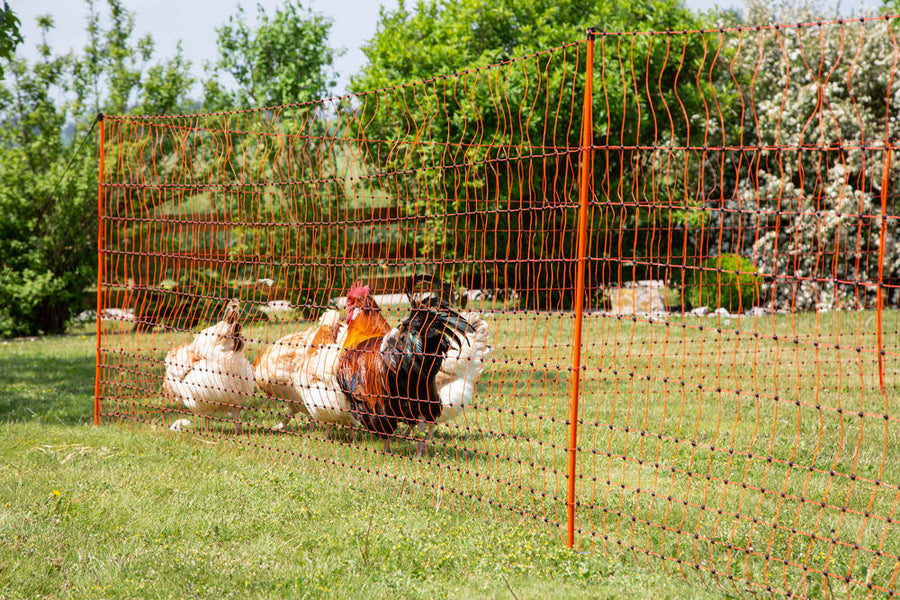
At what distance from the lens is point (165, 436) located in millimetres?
5574

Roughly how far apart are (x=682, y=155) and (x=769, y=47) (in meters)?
2.82

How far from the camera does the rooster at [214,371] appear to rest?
536cm

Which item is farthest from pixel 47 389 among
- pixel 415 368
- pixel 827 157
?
pixel 827 157

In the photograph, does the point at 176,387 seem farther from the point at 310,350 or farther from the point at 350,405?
the point at 350,405

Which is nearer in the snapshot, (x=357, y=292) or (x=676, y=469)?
(x=676, y=469)

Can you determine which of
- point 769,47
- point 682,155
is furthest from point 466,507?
point 769,47

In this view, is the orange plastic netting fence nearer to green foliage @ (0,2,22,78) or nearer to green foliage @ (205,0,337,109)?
green foliage @ (0,2,22,78)

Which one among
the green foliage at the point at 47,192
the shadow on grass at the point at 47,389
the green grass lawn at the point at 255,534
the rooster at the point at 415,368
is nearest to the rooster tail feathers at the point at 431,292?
the rooster at the point at 415,368

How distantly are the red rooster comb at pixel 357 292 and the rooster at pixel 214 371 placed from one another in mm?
784

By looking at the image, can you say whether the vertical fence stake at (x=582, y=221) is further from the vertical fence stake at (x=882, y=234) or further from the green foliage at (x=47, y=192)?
the green foliage at (x=47, y=192)

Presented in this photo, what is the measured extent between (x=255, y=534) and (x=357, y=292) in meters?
1.97

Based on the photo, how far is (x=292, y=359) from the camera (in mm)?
5441

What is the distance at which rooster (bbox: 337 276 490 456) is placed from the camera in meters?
4.61

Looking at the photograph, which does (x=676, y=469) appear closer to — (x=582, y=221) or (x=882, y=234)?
(x=582, y=221)
